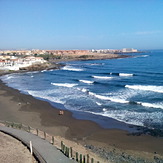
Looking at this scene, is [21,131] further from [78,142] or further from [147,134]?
[147,134]

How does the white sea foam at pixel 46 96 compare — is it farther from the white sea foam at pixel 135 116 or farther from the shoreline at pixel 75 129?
the white sea foam at pixel 135 116

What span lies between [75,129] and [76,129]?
82 mm

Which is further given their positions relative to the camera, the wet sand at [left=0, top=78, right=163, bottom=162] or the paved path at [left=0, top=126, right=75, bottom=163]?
the wet sand at [left=0, top=78, right=163, bottom=162]

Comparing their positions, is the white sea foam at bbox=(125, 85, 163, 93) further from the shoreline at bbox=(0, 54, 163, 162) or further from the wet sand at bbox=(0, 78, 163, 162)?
the wet sand at bbox=(0, 78, 163, 162)

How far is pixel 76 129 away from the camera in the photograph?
1862cm

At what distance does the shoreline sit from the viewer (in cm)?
1506

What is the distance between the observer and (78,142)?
15773mm

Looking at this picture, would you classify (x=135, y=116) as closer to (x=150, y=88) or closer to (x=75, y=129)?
(x=75, y=129)

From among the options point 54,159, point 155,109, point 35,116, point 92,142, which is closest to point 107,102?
point 155,109

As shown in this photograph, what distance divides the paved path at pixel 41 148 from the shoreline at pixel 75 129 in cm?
289

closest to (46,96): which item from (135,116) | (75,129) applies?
(75,129)

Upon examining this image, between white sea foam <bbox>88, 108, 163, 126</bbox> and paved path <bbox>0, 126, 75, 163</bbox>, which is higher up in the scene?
paved path <bbox>0, 126, 75, 163</bbox>

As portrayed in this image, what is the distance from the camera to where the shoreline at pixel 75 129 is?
49.4 feet

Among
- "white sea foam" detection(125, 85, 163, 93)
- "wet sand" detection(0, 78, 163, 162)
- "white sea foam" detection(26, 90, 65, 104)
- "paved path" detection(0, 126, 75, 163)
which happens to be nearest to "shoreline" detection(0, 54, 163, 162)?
"wet sand" detection(0, 78, 163, 162)
